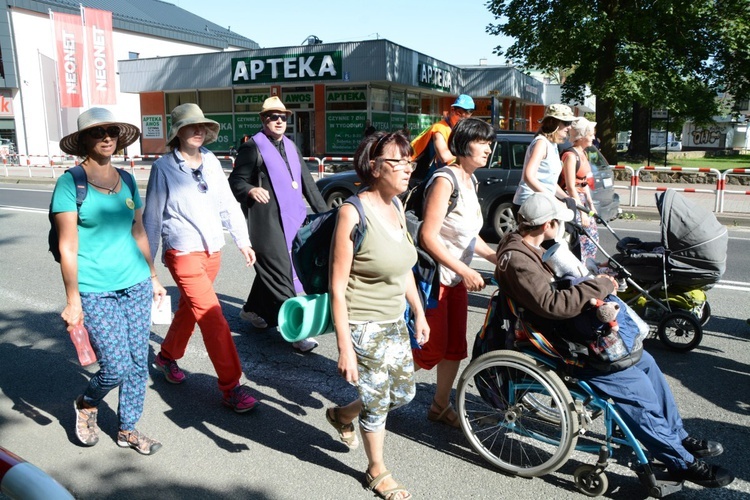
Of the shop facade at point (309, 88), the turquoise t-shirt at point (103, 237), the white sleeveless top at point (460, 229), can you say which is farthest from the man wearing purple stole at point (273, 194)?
the shop facade at point (309, 88)

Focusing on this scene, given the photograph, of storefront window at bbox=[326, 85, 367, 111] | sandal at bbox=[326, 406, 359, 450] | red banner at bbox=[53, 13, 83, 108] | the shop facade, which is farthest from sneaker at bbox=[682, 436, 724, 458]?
red banner at bbox=[53, 13, 83, 108]

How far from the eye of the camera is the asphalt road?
322 cm

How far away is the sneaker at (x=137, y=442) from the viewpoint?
355cm

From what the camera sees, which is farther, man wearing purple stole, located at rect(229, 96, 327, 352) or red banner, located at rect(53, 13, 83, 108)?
red banner, located at rect(53, 13, 83, 108)

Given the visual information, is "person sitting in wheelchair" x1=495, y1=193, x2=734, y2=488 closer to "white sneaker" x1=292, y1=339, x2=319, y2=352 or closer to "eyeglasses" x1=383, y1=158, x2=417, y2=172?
"eyeglasses" x1=383, y1=158, x2=417, y2=172

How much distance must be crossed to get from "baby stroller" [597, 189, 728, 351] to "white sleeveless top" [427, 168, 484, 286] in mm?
1708

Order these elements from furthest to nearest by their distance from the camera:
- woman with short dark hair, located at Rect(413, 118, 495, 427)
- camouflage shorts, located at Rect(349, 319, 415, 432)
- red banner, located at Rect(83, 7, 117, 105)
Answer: red banner, located at Rect(83, 7, 117, 105), woman with short dark hair, located at Rect(413, 118, 495, 427), camouflage shorts, located at Rect(349, 319, 415, 432)

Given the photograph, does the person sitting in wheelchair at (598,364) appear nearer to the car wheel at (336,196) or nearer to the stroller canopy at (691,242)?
the stroller canopy at (691,242)

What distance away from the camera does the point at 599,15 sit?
19344mm

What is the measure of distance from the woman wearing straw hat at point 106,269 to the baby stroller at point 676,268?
338cm

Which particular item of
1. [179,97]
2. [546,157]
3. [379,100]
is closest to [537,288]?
[546,157]

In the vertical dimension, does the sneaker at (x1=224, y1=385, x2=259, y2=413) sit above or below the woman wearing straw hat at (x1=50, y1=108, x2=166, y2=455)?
below

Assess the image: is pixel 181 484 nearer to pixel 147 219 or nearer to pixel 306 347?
pixel 147 219

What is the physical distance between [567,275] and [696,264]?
203 centimetres
